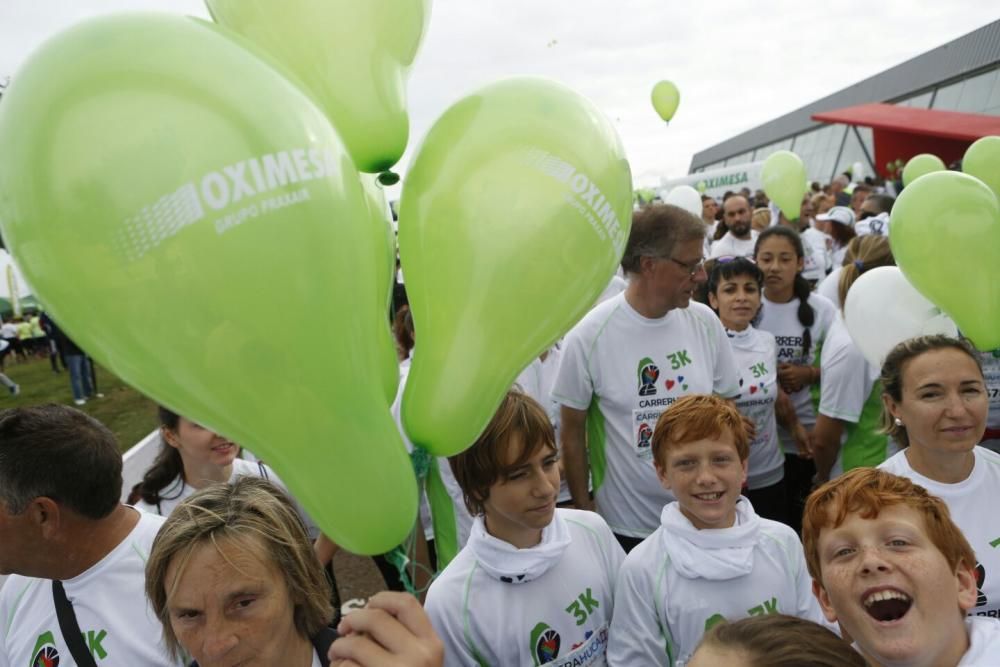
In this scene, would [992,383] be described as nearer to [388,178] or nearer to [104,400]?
[388,178]

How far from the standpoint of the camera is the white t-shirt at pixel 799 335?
11.4ft

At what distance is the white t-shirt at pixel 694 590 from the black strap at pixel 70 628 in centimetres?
131

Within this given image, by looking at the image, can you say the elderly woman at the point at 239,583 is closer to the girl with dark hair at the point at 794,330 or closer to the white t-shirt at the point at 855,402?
the white t-shirt at the point at 855,402

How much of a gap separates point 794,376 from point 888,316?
0.81 metres

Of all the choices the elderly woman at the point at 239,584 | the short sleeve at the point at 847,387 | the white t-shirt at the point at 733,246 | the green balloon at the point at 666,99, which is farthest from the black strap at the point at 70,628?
the green balloon at the point at 666,99

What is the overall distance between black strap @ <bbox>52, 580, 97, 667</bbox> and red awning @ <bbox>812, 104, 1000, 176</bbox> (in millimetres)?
16945

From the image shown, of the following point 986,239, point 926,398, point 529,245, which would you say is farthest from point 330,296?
point 986,239

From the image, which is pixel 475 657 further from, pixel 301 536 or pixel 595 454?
pixel 595 454

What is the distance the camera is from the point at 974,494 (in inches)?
75.8

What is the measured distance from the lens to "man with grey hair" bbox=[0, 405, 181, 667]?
1626mm

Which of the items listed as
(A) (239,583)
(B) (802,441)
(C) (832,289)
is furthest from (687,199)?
(A) (239,583)

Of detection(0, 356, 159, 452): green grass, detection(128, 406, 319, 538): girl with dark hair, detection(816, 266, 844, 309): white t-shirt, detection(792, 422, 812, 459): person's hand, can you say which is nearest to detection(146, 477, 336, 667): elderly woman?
detection(128, 406, 319, 538): girl with dark hair

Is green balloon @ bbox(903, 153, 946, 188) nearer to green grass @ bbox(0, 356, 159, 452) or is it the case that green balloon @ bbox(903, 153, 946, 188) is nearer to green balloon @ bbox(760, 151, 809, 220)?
green balloon @ bbox(760, 151, 809, 220)

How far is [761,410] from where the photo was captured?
3006 millimetres
